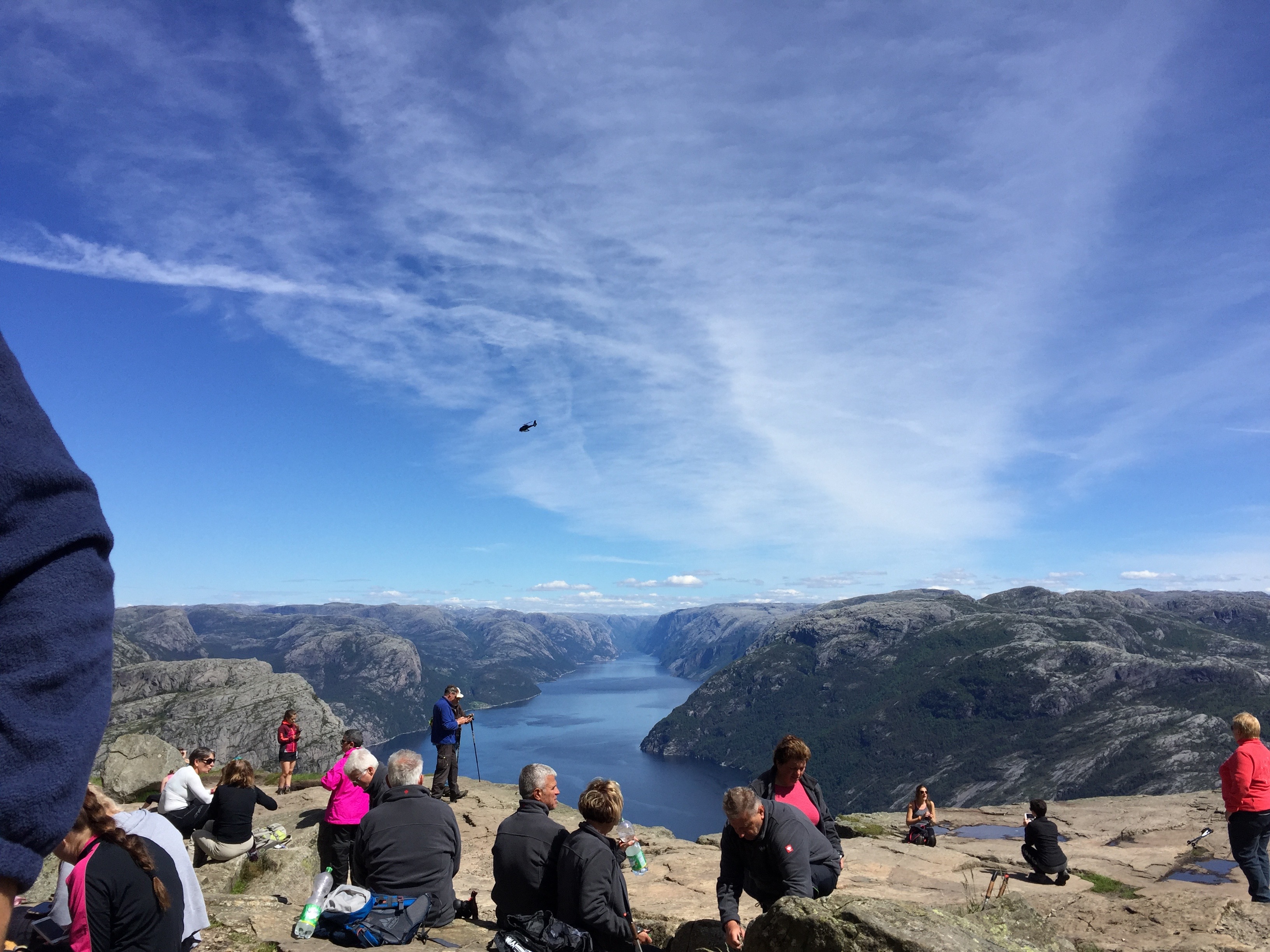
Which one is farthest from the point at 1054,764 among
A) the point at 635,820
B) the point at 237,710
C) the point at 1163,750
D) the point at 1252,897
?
the point at 1252,897

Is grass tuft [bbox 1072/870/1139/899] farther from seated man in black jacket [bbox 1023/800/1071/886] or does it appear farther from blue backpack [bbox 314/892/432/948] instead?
blue backpack [bbox 314/892/432/948]

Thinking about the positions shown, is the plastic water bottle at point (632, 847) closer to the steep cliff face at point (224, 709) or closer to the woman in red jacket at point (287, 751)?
the woman in red jacket at point (287, 751)

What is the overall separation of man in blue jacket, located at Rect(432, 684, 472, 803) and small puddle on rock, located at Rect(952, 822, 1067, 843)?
15524mm

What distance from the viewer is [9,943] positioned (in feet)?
22.3

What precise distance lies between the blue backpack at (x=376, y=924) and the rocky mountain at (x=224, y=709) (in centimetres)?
8513

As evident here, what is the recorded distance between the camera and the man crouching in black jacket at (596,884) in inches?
290

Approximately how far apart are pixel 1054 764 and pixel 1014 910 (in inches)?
8445

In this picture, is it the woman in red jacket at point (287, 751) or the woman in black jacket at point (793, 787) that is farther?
the woman in red jacket at point (287, 751)

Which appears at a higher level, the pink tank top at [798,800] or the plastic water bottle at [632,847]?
the pink tank top at [798,800]

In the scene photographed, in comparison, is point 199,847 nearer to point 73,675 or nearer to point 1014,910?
point 1014,910

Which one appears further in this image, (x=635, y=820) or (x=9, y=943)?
(x=635, y=820)

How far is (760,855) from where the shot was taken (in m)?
7.73

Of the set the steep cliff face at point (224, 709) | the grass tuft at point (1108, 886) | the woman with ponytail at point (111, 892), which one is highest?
the woman with ponytail at point (111, 892)

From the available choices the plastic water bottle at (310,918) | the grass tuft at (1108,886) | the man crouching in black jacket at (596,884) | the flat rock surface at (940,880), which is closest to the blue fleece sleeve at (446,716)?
the flat rock surface at (940,880)
